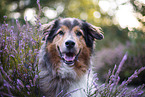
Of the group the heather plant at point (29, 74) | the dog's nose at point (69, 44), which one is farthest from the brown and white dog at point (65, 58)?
the heather plant at point (29, 74)

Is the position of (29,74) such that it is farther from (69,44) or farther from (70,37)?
(70,37)

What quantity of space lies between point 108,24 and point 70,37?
16.4m

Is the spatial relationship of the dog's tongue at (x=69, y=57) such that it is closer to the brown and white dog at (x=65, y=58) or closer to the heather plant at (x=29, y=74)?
the brown and white dog at (x=65, y=58)

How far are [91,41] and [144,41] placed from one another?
3613 millimetres

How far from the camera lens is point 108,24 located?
18625 mm

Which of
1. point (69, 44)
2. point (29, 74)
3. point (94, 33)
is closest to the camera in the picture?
point (29, 74)

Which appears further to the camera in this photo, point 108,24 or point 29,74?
point 108,24

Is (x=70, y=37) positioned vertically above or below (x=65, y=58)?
above

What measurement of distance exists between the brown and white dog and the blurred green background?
20.3 inches

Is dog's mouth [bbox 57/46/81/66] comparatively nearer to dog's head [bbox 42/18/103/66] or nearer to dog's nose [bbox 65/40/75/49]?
dog's head [bbox 42/18/103/66]

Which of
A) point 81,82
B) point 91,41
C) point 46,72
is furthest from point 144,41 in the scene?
point 46,72

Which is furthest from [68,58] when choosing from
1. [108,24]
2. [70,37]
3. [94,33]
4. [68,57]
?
[108,24]

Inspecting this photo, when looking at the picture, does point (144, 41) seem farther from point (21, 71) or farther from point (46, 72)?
point (21, 71)

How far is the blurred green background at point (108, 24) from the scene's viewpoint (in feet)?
15.2
